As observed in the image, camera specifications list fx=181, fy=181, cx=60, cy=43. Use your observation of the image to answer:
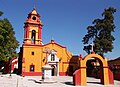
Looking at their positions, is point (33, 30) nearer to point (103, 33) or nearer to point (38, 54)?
point (38, 54)

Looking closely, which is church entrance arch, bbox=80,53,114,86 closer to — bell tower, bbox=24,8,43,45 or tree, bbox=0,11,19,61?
tree, bbox=0,11,19,61

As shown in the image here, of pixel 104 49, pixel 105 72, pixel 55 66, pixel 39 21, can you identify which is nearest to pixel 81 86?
pixel 105 72

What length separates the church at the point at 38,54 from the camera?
34.8 metres

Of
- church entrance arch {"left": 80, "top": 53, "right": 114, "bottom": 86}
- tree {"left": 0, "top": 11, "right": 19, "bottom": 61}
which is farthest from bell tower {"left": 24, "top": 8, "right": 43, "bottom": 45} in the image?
church entrance arch {"left": 80, "top": 53, "right": 114, "bottom": 86}

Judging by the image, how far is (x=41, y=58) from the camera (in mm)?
35594

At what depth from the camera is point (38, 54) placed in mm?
35656

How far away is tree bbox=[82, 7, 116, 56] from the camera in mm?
32438

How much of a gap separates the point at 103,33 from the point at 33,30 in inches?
544

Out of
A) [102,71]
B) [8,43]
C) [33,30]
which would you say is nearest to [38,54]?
[33,30]

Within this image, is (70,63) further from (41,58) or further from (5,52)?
(5,52)

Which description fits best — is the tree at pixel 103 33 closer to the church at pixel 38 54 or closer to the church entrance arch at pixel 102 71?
the church at pixel 38 54

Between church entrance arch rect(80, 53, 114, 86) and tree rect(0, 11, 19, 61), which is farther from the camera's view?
tree rect(0, 11, 19, 61)

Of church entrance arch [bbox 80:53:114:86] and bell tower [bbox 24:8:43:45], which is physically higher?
bell tower [bbox 24:8:43:45]

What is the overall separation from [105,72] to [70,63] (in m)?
18.3
